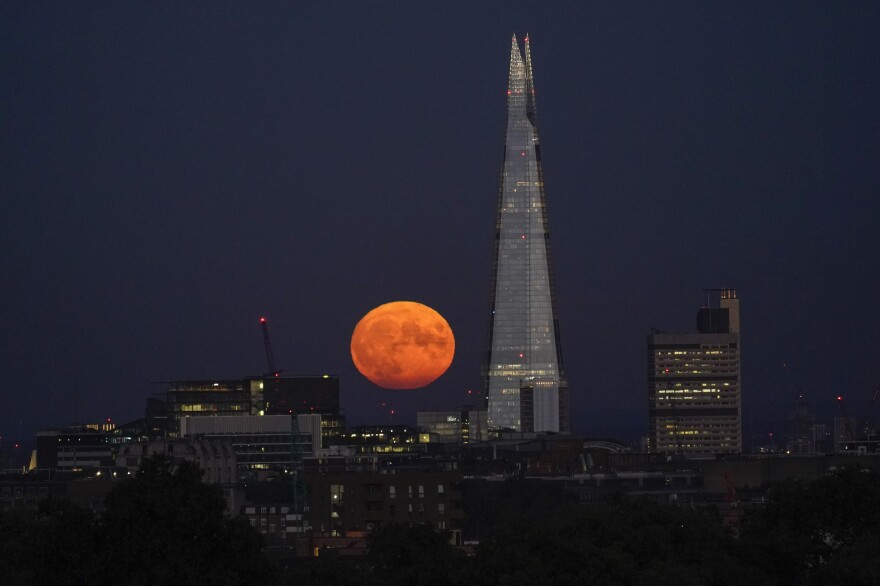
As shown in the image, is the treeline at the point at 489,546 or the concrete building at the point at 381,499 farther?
the concrete building at the point at 381,499

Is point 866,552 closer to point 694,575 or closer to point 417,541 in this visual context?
point 694,575

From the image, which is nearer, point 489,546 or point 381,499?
point 489,546

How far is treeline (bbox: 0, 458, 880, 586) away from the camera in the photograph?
54.7 metres

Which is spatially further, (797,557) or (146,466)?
(797,557)

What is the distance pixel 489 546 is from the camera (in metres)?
73.4

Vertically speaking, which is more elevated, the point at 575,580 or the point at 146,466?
the point at 146,466

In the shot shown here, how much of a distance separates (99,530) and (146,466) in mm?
2276

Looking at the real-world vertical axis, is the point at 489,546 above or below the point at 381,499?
below

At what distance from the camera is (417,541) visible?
8400cm

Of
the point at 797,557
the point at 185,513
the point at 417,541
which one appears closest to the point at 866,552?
the point at 797,557

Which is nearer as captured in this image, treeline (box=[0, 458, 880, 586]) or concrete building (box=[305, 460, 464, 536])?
treeline (box=[0, 458, 880, 586])

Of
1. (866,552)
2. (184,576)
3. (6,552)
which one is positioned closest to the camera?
(184,576)

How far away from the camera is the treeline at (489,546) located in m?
54.7

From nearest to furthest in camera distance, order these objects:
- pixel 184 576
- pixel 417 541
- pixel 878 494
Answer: pixel 184 576
pixel 417 541
pixel 878 494
